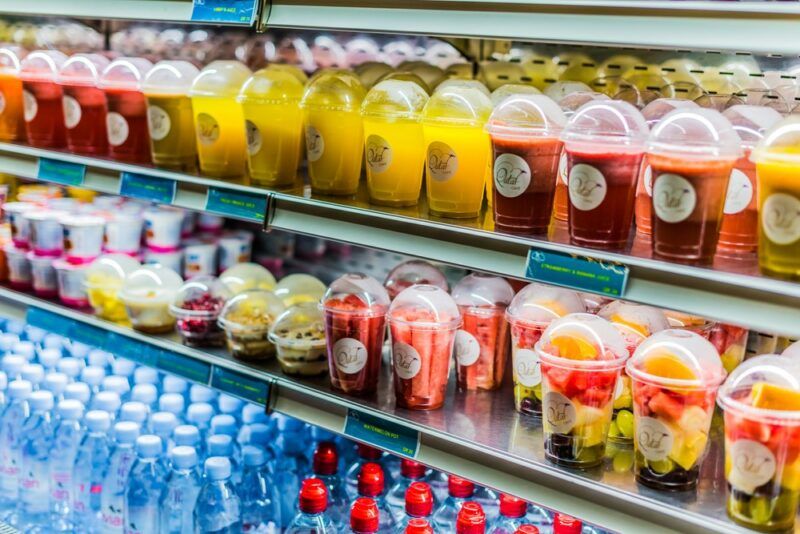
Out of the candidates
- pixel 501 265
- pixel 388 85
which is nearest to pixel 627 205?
pixel 501 265

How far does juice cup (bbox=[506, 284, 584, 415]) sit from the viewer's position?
1820 mm

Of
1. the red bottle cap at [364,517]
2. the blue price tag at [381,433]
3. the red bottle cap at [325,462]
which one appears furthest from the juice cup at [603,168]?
the red bottle cap at [325,462]

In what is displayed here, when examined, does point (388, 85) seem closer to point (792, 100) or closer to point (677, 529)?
point (792, 100)

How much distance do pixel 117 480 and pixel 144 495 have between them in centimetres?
18

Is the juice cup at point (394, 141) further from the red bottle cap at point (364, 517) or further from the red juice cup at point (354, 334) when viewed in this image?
the red bottle cap at point (364, 517)

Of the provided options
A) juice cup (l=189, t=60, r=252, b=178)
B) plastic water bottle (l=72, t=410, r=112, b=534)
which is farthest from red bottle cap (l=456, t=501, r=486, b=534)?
plastic water bottle (l=72, t=410, r=112, b=534)

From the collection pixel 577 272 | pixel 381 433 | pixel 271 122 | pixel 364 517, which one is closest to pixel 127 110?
pixel 271 122

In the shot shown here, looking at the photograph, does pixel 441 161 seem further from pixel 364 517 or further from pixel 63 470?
pixel 63 470

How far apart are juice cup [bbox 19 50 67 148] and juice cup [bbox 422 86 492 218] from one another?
125cm

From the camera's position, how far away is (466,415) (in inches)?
71.9

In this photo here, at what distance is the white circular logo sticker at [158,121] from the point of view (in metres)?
2.20

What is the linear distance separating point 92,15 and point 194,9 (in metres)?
0.35

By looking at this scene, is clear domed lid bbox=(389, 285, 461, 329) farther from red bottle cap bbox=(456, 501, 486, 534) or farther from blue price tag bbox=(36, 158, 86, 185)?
blue price tag bbox=(36, 158, 86, 185)

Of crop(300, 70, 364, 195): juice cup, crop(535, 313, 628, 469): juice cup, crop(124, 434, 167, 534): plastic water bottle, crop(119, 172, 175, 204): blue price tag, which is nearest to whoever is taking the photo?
crop(535, 313, 628, 469): juice cup
